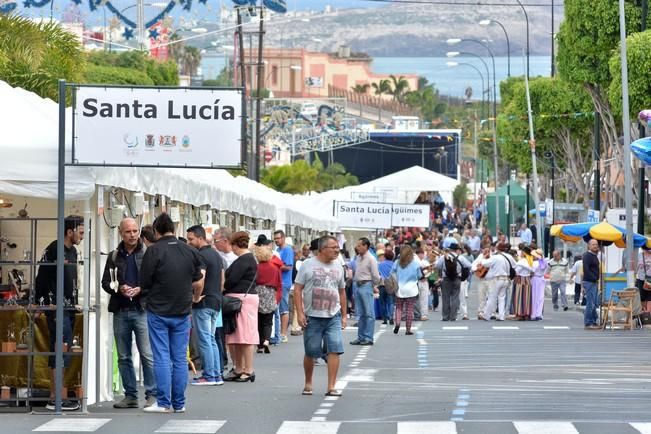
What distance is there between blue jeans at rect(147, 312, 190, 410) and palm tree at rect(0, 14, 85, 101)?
12370 mm

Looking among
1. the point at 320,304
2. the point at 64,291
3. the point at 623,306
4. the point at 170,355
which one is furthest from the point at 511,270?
the point at 64,291

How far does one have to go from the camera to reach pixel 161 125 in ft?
53.7

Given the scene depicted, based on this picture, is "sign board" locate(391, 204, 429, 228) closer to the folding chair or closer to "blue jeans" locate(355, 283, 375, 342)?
the folding chair

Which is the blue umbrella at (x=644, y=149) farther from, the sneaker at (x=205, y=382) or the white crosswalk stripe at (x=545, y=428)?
the white crosswalk stripe at (x=545, y=428)

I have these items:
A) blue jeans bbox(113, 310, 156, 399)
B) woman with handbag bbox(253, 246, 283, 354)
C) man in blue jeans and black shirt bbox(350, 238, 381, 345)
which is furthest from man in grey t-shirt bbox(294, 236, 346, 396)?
man in blue jeans and black shirt bbox(350, 238, 381, 345)

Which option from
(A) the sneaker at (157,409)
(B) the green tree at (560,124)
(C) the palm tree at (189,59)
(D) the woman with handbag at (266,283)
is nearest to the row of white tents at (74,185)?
(A) the sneaker at (157,409)

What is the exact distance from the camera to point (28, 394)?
16.5 m

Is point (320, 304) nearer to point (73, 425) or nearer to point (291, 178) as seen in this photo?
point (73, 425)

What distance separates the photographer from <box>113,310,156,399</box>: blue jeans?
16609 mm

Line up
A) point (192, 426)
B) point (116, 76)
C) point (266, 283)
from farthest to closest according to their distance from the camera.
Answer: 1. point (116, 76)
2. point (266, 283)
3. point (192, 426)

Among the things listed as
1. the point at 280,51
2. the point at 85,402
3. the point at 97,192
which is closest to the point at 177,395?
the point at 85,402

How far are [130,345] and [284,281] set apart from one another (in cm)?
1321

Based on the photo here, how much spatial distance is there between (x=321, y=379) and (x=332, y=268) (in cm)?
279

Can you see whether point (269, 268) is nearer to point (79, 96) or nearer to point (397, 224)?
point (79, 96)
